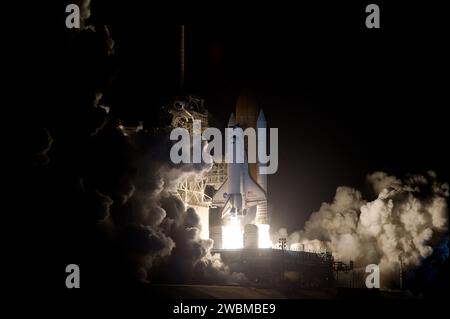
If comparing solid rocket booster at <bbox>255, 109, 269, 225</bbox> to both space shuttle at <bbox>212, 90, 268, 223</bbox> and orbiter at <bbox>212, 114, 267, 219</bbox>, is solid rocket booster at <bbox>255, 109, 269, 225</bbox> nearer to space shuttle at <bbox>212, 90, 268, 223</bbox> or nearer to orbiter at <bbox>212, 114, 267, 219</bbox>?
space shuttle at <bbox>212, 90, 268, 223</bbox>

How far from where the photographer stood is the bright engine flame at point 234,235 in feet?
203

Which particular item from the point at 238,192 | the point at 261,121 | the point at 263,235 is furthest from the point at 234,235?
the point at 261,121

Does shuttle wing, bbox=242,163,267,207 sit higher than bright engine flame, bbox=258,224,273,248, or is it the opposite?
shuttle wing, bbox=242,163,267,207

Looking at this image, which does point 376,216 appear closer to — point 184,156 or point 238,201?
point 238,201

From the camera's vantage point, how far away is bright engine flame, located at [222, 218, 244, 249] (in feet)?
203

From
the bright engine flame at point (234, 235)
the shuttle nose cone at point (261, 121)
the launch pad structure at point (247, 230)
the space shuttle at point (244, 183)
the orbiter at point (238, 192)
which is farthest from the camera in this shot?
the shuttle nose cone at point (261, 121)

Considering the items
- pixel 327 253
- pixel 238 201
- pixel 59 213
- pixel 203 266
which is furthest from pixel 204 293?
pixel 327 253

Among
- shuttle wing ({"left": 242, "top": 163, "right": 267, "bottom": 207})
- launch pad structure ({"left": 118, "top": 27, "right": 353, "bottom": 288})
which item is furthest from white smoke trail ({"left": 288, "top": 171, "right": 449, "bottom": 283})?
shuttle wing ({"left": 242, "top": 163, "right": 267, "bottom": 207})

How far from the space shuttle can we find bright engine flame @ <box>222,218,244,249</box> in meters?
0.71

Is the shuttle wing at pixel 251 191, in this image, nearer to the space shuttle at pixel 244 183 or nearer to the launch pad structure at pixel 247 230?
the space shuttle at pixel 244 183

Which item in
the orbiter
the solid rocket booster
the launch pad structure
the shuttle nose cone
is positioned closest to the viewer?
the launch pad structure

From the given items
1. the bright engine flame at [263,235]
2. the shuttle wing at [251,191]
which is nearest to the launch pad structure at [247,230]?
the bright engine flame at [263,235]

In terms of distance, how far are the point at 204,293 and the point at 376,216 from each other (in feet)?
71.9

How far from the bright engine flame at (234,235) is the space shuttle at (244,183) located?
2.32ft
